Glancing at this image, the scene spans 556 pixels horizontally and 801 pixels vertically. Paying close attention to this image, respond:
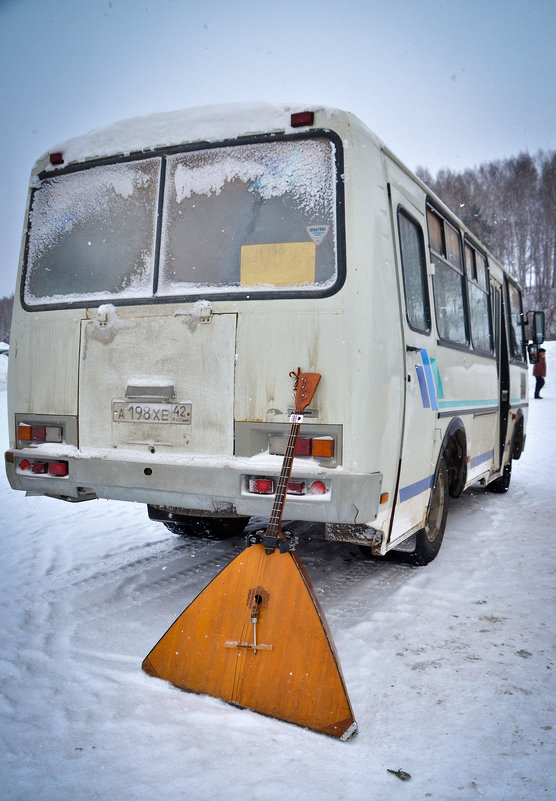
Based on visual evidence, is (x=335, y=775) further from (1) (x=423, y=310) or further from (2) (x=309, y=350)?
(1) (x=423, y=310)

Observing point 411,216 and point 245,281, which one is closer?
point 245,281

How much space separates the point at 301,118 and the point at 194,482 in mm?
2159

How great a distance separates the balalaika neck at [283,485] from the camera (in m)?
3.07

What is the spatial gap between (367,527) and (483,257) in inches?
166

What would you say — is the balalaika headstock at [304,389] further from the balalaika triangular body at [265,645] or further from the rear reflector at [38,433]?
the rear reflector at [38,433]

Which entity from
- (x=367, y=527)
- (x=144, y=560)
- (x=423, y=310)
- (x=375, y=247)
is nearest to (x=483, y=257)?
(x=423, y=310)

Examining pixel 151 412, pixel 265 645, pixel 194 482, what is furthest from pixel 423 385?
pixel 265 645

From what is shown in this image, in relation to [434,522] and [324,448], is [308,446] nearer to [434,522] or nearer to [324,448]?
[324,448]

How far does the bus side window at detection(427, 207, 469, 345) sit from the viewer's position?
16.1ft

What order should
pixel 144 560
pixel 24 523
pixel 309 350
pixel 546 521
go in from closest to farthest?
pixel 309 350 < pixel 144 560 < pixel 24 523 < pixel 546 521

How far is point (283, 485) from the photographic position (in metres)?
3.20

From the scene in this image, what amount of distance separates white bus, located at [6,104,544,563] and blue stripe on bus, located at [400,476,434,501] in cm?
2

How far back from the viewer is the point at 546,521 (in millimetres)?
6598

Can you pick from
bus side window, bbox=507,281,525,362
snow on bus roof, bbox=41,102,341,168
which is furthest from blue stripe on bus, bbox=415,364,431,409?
bus side window, bbox=507,281,525,362
